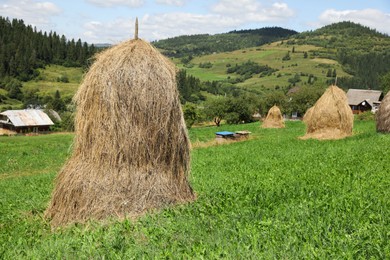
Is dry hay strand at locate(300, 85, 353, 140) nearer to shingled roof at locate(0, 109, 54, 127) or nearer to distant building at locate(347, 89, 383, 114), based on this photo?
shingled roof at locate(0, 109, 54, 127)

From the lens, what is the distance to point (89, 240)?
7312 mm

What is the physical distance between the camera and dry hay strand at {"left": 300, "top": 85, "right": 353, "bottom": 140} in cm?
2720

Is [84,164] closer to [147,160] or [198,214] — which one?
[147,160]

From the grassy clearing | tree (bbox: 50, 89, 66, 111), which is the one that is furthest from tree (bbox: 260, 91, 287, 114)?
the grassy clearing

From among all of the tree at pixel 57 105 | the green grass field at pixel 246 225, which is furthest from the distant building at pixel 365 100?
the green grass field at pixel 246 225

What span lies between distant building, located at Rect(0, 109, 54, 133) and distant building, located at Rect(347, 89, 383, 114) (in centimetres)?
6510

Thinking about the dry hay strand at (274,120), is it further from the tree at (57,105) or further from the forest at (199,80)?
the tree at (57,105)

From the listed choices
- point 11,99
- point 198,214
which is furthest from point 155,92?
point 11,99

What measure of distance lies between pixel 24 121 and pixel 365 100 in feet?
233

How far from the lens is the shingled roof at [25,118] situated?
71500mm

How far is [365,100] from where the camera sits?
8538cm

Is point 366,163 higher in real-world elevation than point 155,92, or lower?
lower

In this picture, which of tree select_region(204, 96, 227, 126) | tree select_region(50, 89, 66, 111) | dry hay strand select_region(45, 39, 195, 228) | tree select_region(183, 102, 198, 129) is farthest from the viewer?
tree select_region(50, 89, 66, 111)

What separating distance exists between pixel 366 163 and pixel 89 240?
10.8 meters
